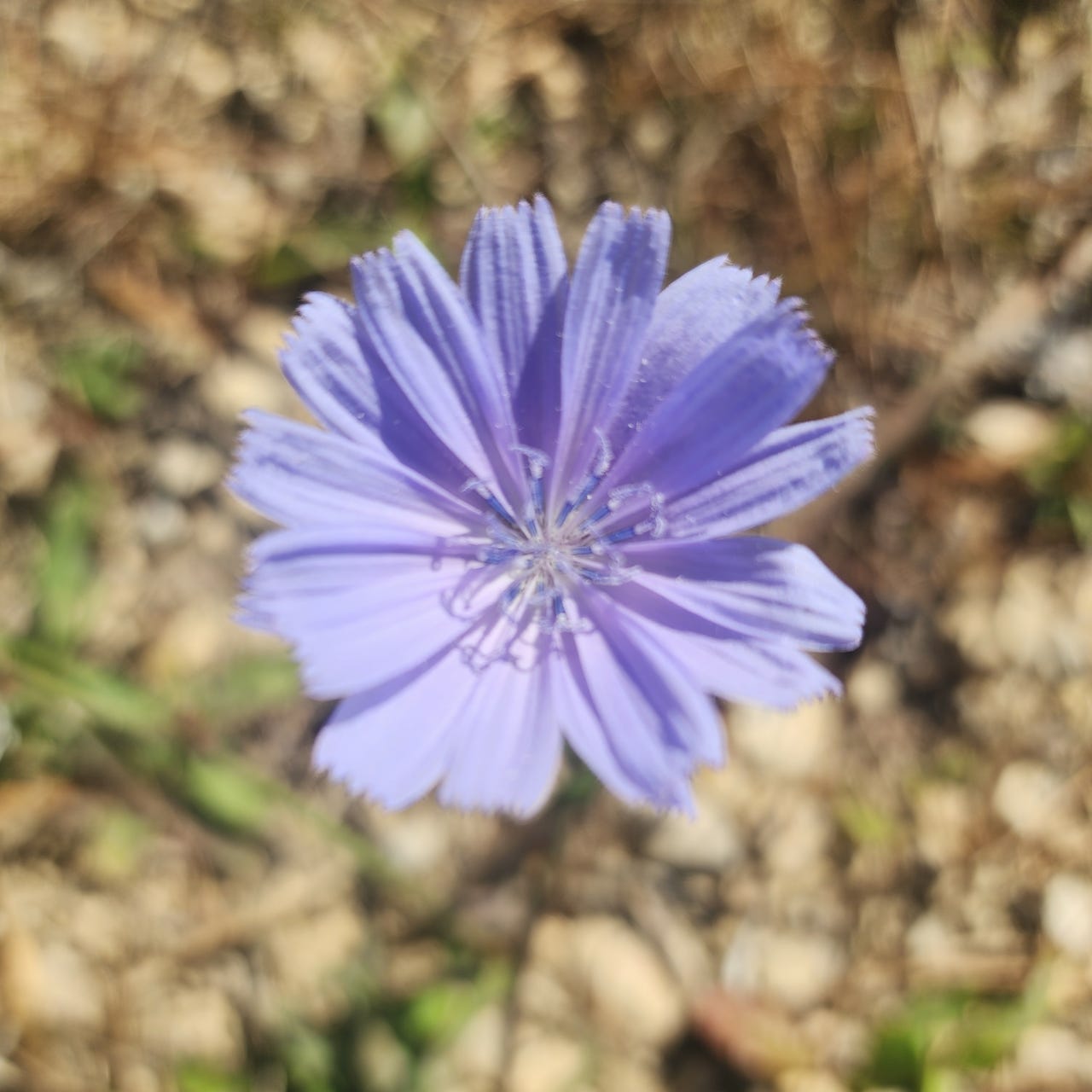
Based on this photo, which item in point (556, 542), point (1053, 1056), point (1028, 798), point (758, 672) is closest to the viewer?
point (758, 672)

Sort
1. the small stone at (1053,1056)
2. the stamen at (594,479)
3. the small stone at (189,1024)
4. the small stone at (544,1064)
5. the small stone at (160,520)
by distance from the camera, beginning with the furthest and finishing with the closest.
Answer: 1. the small stone at (160,520)
2. the small stone at (189,1024)
3. the small stone at (544,1064)
4. the small stone at (1053,1056)
5. the stamen at (594,479)

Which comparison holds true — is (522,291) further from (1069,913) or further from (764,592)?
(1069,913)

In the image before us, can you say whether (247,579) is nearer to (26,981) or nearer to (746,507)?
(746,507)

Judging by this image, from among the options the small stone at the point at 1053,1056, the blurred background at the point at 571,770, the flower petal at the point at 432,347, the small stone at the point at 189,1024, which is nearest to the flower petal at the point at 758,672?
the flower petal at the point at 432,347

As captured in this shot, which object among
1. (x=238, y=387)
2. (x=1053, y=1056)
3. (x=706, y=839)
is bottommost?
(x=1053, y=1056)

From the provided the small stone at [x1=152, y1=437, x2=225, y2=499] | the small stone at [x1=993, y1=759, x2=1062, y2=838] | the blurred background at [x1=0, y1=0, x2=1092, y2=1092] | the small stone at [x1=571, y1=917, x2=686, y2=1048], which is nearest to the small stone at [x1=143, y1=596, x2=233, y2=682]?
the blurred background at [x1=0, y1=0, x2=1092, y2=1092]

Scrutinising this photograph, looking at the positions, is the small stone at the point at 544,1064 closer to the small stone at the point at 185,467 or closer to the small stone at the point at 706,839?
the small stone at the point at 706,839

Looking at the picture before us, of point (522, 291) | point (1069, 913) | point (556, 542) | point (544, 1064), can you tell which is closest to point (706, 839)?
point (544, 1064)

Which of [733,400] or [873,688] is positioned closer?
[733,400]
